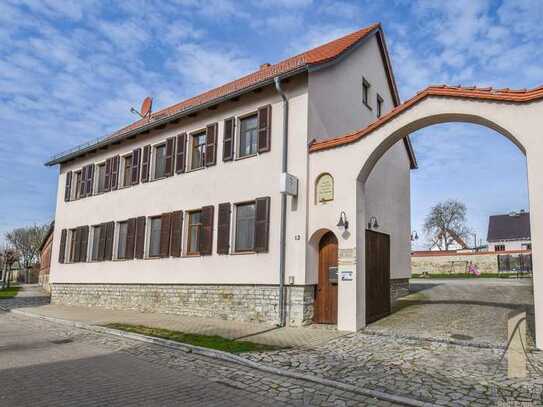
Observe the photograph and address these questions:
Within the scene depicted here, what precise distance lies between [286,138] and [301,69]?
196 centimetres

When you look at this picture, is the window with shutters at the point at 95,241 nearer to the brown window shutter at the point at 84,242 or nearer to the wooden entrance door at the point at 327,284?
the brown window shutter at the point at 84,242

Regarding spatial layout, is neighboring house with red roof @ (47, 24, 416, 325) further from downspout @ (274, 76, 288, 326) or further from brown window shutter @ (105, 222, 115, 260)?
Answer: brown window shutter @ (105, 222, 115, 260)

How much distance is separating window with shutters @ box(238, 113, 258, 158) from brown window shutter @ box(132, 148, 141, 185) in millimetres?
5633

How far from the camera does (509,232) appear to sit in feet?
199

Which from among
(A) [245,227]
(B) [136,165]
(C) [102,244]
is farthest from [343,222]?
(C) [102,244]

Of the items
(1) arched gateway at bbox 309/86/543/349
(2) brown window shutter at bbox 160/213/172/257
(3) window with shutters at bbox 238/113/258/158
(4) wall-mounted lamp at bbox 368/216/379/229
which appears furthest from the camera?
(2) brown window shutter at bbox 160/213/172/257

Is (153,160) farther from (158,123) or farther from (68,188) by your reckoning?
(68,188)

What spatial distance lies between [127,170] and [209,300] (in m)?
7.92

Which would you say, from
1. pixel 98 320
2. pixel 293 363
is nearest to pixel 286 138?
pixel 293 363

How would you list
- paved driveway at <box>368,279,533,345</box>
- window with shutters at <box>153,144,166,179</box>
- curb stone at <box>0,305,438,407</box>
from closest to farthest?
curb stone at <box>0,305,438,407</box> → paved driveway at <box>368,279,533,345</box> → window with shutters at <box>153,144,166,179</box>

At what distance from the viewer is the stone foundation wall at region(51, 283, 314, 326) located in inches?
469

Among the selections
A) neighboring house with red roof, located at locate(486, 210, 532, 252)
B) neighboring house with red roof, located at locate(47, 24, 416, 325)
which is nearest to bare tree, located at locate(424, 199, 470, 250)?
neighboring house with red roof, located at locate(486, 210, 532, 252)

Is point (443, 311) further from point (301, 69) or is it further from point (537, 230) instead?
point (301, 69)

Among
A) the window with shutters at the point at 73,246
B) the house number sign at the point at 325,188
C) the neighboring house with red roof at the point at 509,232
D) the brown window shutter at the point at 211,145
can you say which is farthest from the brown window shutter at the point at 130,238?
the neighboring house with red roof at the point at 509,232
